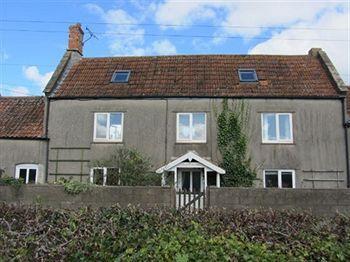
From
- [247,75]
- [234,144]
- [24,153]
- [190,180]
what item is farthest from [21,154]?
[247,75]

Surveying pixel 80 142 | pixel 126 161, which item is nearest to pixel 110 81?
pixel 80 142

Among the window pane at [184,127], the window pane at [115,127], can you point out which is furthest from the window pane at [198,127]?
the window pane at [115,127]

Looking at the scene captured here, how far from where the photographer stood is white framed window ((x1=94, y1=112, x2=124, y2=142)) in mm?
20203

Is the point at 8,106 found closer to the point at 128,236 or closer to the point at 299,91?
the point at 299,91

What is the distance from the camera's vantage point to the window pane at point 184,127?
19953 millimetres

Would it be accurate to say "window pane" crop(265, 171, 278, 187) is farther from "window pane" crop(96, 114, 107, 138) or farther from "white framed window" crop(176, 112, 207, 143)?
"window pane" crop(96, 114, 107, 138)

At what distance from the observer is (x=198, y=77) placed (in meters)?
21.4

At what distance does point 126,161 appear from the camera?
60.5ft

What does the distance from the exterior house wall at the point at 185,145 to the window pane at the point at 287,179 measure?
33cm

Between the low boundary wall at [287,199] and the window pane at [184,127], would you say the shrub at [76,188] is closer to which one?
the low boundary wall at [287,199]

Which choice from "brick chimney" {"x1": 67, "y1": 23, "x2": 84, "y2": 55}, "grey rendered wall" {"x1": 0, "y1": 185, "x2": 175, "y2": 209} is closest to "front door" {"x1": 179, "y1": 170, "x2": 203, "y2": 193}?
"grey rendered wall" {"x1": 0, "y1": 185, "x2": 175, "y2": 209}

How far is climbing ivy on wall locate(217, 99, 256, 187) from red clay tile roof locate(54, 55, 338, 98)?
0.94 m

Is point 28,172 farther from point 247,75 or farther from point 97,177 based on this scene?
point 247,75

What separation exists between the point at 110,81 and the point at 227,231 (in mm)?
15683
